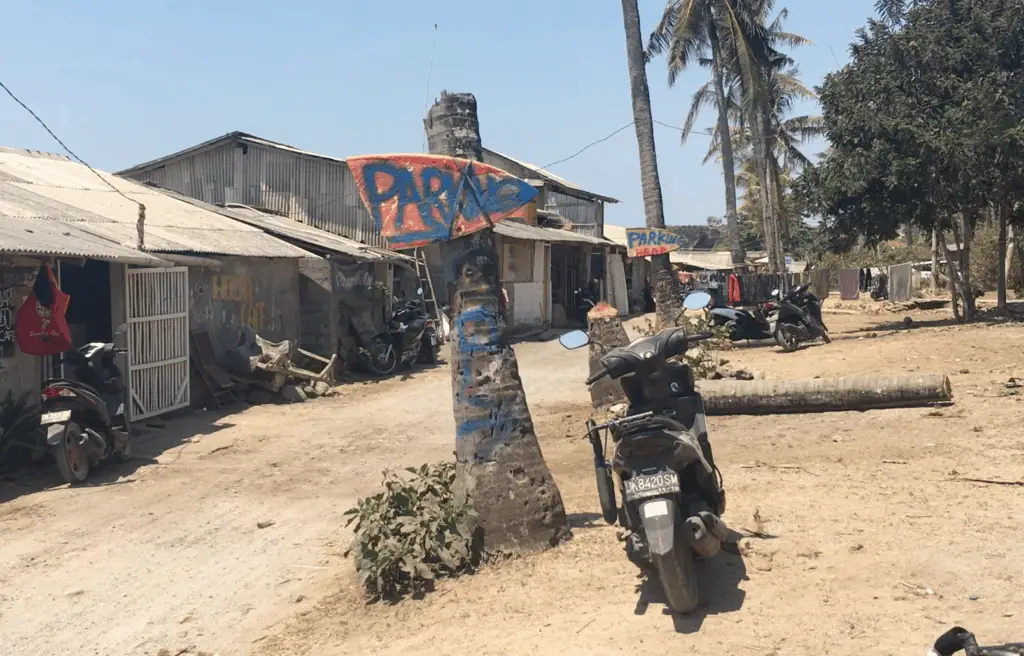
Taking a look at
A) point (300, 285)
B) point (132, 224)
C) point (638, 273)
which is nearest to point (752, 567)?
point (132, 224)

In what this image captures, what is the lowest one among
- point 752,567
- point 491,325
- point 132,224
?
point 752,567

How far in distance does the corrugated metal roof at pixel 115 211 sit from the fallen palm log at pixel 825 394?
7020 mm

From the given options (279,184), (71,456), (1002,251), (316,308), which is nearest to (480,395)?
(71,456)

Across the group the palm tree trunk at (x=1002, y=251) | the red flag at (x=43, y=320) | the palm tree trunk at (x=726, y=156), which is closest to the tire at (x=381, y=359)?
the red flag at (x=43, y=320)

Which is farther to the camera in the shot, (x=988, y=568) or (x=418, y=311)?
(x=418, y=311)

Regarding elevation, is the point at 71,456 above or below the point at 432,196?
below

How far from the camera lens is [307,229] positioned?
20.6 m

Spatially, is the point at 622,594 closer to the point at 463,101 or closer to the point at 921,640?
the point at 921,640

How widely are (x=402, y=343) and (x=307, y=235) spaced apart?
3.57 meters

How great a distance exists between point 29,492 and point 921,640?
706 cm

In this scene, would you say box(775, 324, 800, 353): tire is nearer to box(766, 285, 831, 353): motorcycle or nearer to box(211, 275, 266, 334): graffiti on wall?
box(766, 285, 831, 353): motorcycle

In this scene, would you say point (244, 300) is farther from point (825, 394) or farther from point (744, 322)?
point (825, 394)

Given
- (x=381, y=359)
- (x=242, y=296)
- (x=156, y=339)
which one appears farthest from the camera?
(x=381, y=359)

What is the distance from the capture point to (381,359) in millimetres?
16031
